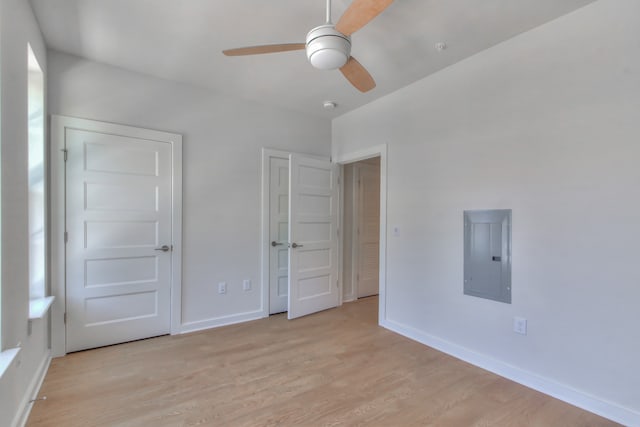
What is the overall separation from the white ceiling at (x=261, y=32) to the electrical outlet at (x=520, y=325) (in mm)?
2168

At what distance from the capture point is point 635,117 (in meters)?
1.84

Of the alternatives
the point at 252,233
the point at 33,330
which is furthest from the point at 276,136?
the point at 33,330

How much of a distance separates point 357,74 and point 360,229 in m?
2.94

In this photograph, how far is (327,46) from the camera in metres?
1.76

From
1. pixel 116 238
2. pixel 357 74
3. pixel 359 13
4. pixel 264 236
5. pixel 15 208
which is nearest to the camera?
pixel 359 13

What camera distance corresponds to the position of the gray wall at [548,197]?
1.89m

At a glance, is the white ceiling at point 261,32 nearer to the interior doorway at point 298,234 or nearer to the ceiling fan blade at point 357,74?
the ceiling fan blade at point 357,74

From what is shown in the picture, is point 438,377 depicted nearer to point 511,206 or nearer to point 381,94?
point 511,206

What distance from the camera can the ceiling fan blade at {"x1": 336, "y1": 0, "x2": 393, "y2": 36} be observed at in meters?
1.50

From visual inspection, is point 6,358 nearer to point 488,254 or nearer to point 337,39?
point 337,39

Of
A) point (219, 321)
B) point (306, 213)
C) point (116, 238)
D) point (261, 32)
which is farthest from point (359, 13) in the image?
point (219, 321)

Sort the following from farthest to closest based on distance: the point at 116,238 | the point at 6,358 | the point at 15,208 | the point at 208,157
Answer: the point at 208,157
the point at 116,238
the point at 15,208
the point at 6,358

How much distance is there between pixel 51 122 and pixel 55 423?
2291mm

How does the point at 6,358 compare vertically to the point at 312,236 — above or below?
below
